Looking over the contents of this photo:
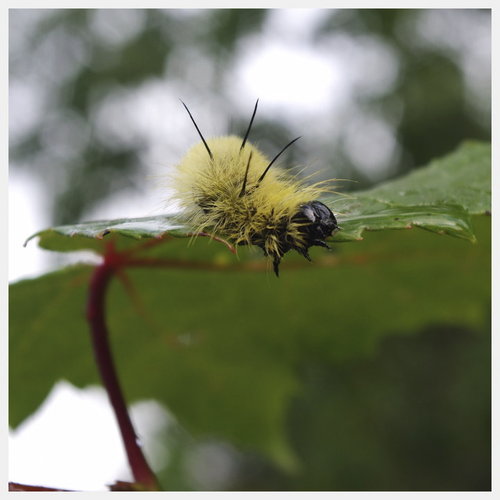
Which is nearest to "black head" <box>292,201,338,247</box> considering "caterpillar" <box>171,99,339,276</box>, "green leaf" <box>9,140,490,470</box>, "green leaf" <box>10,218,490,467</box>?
"caterpillar" <box>171,99,339,276</box>

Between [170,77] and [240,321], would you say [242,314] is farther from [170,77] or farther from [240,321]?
[170,77]

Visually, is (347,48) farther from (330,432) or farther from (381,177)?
(330,432)

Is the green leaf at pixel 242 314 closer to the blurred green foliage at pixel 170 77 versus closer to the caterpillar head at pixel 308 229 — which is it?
the caterpillar head at pixel 308 229

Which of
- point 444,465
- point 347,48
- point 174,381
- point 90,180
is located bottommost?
point 444,465

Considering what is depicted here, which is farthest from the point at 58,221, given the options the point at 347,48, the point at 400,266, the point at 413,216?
the point at 413,216

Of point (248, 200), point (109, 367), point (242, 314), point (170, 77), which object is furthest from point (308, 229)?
point (170, 77)

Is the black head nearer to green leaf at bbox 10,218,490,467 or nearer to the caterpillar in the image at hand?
the caterpillar
